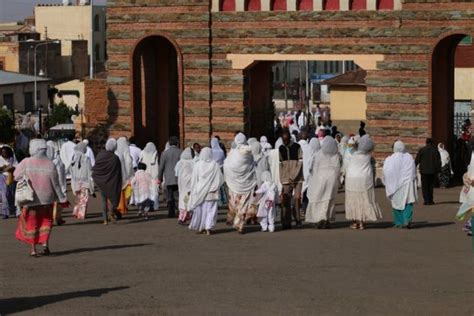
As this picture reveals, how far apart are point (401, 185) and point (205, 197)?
127 inches

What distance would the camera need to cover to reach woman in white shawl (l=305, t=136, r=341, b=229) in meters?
21.1

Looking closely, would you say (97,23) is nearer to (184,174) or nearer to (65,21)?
(65,21)

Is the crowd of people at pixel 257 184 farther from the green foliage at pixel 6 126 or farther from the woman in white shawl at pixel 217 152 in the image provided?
the green foliage at pixel 6 126

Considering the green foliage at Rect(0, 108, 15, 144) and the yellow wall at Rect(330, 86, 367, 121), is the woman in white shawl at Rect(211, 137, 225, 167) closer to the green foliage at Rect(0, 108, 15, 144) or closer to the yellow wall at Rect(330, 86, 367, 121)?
the green foliage at Rect(0, 108, 15, 144)

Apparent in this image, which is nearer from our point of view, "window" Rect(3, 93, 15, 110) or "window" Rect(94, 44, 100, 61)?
"window" Rect(3, 93, 15, 110)

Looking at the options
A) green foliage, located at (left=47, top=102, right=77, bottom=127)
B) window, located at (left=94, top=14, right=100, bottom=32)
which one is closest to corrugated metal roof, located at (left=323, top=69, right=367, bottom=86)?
green foliage, located at (left=47, top=102, right=77, bottom=127)

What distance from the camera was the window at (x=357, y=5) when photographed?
29953 mm

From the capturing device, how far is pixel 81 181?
23656 mm

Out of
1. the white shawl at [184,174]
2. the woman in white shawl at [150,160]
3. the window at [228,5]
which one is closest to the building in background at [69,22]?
the window at [228,5]

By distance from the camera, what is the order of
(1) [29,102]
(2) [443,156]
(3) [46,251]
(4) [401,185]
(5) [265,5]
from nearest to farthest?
1. (3) [46,251]
2. (4) [401,185]
3. (2) [443,156]
4. (5) [265,5]
5. (1) [29,102]

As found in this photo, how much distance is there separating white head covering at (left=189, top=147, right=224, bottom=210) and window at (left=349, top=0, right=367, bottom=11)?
10.1 m

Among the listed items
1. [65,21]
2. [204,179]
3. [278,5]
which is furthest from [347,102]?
A: [65,21]

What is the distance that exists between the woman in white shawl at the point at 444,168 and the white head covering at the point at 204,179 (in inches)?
349

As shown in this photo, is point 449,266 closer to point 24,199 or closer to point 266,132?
point 24,199
